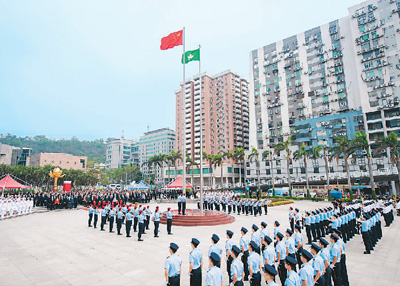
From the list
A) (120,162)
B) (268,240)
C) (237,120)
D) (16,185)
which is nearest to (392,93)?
(237,120)

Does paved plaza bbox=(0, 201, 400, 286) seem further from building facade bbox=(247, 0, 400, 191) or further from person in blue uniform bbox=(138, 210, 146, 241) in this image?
building facade bbox=(247, 0, 400, 191)

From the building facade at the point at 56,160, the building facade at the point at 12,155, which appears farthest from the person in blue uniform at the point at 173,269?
the building facade at the point at 12,155

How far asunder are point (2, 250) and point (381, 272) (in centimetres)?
1501

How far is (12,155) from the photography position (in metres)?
83.1

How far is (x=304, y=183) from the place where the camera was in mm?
54031

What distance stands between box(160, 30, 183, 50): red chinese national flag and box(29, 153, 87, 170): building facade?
77.5m

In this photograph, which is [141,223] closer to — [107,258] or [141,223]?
[141,223]

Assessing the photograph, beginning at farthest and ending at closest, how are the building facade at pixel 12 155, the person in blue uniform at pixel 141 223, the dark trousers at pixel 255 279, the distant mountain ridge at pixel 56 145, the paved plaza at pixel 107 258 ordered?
1. the distant mountain ridge at pixel 56 145
2. the building facade at pixel 12 155
3. the person in blue uniform at pixel 141 223
4. the paved plaza at pixel 107 258
5. the dark trousers at pixel 255 279

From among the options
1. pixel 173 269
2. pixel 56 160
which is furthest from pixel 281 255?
pixel 56 160

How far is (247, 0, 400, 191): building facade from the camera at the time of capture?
4997cm

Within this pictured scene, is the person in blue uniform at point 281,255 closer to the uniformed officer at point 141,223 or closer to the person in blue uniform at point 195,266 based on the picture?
the person in blue uniform at point 195,266

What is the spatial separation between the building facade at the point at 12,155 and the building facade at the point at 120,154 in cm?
5004

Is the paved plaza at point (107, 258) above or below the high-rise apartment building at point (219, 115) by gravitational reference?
below

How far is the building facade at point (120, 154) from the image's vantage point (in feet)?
439
